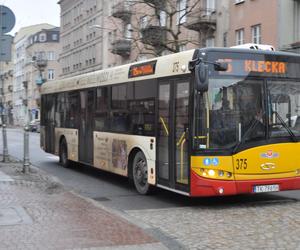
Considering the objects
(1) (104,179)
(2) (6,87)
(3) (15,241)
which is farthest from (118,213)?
(2) (6,87)

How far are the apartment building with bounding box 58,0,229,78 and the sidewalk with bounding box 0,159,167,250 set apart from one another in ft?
57.6

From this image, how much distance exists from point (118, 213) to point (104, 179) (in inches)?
239

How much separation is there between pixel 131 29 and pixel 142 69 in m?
27.6

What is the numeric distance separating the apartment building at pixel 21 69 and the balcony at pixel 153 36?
73.9m

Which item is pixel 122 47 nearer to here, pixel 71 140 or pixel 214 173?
pixel 71 140

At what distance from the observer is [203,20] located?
35344 mm

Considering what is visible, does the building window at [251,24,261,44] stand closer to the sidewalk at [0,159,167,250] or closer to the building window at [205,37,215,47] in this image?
the building window at [205,37,215,47]

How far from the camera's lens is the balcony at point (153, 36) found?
30.0 metres

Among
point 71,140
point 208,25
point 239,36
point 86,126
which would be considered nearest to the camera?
point 86,126

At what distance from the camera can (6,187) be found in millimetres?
12328

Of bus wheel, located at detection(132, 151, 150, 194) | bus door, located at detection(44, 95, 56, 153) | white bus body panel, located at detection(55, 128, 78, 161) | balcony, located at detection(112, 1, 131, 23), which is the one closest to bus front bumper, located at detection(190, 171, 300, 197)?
bus wheel, located at detection(132, 151, 150, 194)

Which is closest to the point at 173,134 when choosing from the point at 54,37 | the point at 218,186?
the point at 218,186

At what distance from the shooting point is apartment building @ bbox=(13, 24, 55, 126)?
362 feet

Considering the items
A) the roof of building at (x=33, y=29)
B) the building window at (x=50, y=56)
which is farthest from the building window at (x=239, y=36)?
the roof of building at (x=33, y=29)
